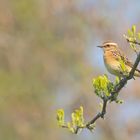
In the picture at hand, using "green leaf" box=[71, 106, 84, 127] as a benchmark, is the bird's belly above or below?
above

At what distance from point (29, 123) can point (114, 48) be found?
12.9 metres

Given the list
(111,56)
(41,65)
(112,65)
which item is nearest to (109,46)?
(111,56)

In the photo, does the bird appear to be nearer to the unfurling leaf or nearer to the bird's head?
the bird's head

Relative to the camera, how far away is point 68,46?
20.2 meters

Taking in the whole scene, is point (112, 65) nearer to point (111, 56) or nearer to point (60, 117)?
point (111, 56)

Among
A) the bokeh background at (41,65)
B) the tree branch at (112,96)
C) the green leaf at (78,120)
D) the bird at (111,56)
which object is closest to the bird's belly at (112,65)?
the bird at (111,56)

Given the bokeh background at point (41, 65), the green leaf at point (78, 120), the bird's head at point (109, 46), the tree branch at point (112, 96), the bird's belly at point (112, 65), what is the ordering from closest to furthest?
the tree branch at point (112, 96)
the green leaf at point (78, 120)
the bird's belly at point (112, 65)
the bird's head at point (109, 46)
the bokeh background at point (41, 65)

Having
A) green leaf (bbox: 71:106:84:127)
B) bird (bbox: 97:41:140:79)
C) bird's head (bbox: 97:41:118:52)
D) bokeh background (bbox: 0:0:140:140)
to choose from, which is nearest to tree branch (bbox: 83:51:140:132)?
green leaf (bbox: 71:106:84:127)

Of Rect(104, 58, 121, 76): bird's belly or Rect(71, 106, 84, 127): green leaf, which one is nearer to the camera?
Rect(71, 106, 84, 127): green leaf

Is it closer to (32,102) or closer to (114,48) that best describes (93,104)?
(32,102)

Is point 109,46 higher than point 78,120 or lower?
higher

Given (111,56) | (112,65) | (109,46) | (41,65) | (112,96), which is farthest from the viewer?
(41,65)

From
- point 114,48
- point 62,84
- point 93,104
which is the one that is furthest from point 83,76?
point 114,48

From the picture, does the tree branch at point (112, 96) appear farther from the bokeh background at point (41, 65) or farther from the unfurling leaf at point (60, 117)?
the bokeh background at point (41, 65)
